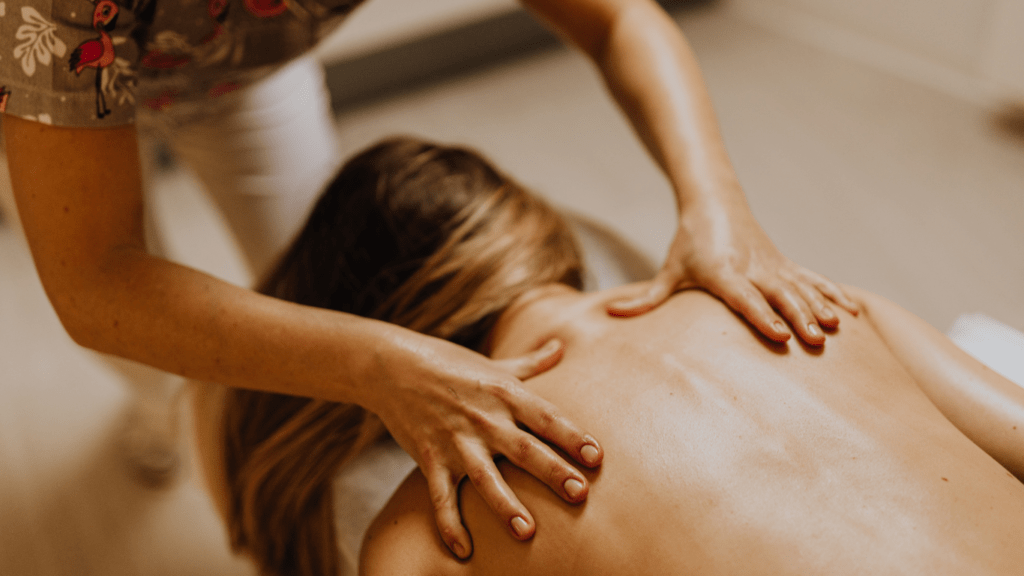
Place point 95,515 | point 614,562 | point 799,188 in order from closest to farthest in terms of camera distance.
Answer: point 614,562
point 95,515
point 799,188

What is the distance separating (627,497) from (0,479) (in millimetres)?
1615

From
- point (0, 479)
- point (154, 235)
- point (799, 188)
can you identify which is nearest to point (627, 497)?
point (154, 235)

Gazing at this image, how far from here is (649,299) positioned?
3.01 feet

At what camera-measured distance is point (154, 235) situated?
4.72ft

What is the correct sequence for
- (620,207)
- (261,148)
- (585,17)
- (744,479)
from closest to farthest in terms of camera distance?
(744,479) < (585,17) < (261,148) < (620,207)

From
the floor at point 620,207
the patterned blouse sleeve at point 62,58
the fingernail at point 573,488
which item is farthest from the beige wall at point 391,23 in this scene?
the fingernail at point 573,488

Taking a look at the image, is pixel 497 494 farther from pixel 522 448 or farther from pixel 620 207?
pixel 620 207

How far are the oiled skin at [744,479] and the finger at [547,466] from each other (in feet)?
0.06

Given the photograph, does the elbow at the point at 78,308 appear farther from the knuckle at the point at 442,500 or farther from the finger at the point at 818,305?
the finger at the point at 818,305

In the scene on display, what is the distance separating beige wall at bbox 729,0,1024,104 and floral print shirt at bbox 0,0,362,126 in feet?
7.20

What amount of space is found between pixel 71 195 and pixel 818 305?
82 centimetres

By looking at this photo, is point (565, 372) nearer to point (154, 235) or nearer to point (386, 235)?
point (386, 235)

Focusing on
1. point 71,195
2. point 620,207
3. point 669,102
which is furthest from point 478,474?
point 620,207

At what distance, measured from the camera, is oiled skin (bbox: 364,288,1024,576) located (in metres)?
0.66
